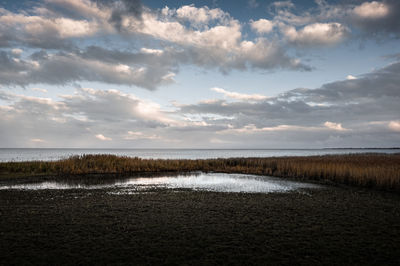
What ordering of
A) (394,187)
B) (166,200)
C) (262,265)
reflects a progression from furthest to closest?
1. (394,187)
2. (166,200)
3. (262,265)

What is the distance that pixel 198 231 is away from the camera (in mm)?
8406

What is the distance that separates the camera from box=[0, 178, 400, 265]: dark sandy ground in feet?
21.1

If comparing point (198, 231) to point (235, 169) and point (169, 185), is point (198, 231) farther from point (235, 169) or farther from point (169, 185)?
point (235, 169)

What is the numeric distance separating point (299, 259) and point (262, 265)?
972 mm

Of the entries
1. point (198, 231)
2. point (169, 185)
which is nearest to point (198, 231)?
point (198, 231)

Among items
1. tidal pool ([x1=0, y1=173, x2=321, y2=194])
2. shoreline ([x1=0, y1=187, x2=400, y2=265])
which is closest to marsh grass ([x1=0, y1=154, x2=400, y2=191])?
tidal pool ([x1=0, y1=173, x2=321, y2=194])

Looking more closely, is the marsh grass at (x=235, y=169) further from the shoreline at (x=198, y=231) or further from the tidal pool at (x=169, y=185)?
the shoreline at (x=198, y=231)

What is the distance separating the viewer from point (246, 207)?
11.9 meters

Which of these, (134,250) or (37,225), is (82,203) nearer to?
(37,225)

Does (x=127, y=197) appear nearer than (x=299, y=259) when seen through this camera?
No

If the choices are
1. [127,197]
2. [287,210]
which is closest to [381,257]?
[287,210]

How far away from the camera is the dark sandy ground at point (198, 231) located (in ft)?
21.1

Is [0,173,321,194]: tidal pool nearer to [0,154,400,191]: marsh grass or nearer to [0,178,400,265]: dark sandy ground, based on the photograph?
[0,154,400,191]: marsh grass

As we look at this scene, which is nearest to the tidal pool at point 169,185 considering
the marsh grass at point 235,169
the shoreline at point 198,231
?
the marsh grass at point 235,169
